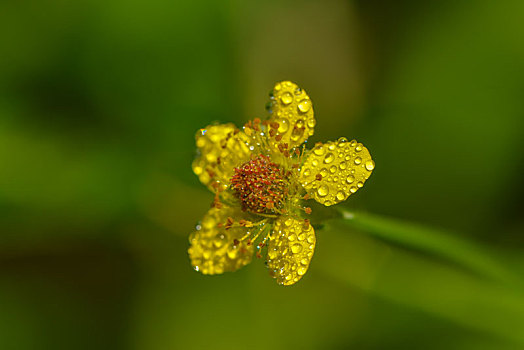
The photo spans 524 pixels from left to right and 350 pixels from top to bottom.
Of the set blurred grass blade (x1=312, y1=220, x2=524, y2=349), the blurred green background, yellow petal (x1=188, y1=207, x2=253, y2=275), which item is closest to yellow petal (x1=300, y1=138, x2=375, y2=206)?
yellow petal (x1=188, y1=207, x2=253, y2=275)

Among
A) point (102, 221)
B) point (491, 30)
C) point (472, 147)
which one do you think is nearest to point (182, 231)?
point (102, 221)

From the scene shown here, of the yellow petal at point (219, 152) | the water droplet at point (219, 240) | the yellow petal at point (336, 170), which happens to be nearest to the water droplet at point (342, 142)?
the yellow petal at point (336, 170)

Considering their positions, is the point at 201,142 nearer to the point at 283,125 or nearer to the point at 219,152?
the point at 219,152

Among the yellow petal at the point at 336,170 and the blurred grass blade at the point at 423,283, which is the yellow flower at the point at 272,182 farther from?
the blurred grass blade at the point at 423,283

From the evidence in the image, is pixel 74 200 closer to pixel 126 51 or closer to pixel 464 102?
pixel 126 51

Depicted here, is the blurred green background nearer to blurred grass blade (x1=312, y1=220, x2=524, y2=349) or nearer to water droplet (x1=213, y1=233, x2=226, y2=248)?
blurred grass blade (x1=312, y1=220, x2=524, y2=349)
